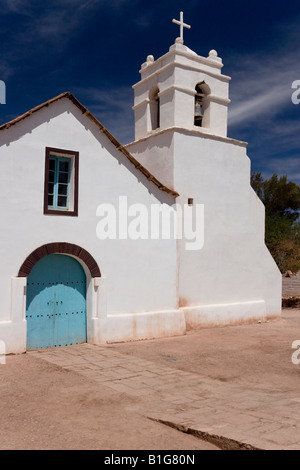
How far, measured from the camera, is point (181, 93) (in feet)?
41.4

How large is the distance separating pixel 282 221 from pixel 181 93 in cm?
2487

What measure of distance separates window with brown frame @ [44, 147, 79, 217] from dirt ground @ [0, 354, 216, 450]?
12.7 ft

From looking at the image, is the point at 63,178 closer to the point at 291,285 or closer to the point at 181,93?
the point at 181,93

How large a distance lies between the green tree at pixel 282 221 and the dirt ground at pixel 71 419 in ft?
98.1

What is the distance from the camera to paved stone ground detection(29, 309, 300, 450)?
4664 millimetres

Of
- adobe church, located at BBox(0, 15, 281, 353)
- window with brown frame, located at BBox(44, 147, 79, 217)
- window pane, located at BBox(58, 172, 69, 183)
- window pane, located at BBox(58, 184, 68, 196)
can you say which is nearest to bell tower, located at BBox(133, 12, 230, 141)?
adobe church, located at BBox(0, 15, 281, 353)

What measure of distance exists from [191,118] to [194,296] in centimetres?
520

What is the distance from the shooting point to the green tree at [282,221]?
34938 mm
